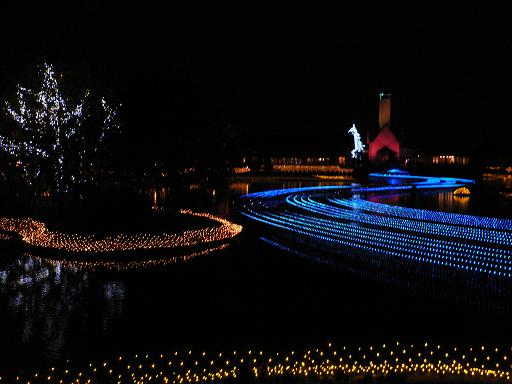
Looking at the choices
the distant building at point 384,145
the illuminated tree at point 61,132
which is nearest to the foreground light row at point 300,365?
the illuminated tree at point 61,132

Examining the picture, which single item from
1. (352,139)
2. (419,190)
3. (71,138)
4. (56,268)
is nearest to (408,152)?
(352,139)

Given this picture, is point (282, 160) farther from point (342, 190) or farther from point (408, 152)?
point (342, 190)

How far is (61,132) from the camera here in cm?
1966

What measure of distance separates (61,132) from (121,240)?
22.6 feet

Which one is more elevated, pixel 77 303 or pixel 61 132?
pixel 61 132

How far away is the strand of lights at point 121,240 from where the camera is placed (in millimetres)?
13727

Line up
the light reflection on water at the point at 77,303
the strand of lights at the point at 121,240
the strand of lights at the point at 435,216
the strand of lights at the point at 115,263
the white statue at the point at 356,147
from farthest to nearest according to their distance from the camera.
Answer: the white statue at the point at 356,147 → the strand of lights at the point at 435,216 → the strand of lights at the point at 121,240 → the strand of lights at the point at 115,263 → the light reflection on water at the point at 77,303

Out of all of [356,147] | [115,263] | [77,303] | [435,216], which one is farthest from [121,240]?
[356,147]

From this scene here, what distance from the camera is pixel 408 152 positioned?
271ft

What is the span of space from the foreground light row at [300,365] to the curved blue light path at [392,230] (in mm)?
4591

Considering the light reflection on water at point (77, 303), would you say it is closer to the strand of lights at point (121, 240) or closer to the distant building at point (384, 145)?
the strand of lights at point (121, 240)

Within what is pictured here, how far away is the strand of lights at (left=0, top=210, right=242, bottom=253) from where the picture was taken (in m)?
13.7

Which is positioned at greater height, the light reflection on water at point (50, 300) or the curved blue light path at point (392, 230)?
the curved blue light path at point (392, 230)

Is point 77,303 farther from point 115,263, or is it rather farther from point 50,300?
point 115,263
